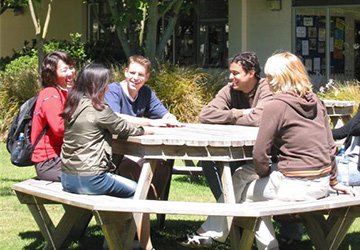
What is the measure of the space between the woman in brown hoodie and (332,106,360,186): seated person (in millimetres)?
570

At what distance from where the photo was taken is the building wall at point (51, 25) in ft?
68.4

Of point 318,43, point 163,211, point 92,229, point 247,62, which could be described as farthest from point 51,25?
point 163,211

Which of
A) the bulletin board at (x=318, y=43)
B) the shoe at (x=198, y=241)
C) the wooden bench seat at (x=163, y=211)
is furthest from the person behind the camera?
the bulletin board at (x=318, y=43)

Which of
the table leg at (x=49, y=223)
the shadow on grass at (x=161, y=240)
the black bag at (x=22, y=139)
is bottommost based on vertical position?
the shadow on grass at (x=161, y=240)

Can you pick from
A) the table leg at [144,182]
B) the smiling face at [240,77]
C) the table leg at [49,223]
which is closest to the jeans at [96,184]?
the table leg at [144,182]

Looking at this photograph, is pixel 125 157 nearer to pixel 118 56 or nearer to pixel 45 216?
pixel 45 216

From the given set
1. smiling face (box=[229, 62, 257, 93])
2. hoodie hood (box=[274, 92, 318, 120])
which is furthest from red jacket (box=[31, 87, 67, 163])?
hoodie hood (box=[274, 92, 318, 120])

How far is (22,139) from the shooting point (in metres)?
5.54

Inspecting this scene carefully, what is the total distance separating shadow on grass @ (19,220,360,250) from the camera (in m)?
5.85

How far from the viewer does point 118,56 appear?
1806 cm

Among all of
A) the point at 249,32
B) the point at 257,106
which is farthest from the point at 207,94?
the point at 257,106

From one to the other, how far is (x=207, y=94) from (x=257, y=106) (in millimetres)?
7020

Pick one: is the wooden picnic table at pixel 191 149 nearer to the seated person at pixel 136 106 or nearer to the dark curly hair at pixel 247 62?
the seated person at pixel 136 106

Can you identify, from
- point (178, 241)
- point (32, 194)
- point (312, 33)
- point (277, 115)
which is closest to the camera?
point (277, 115)
